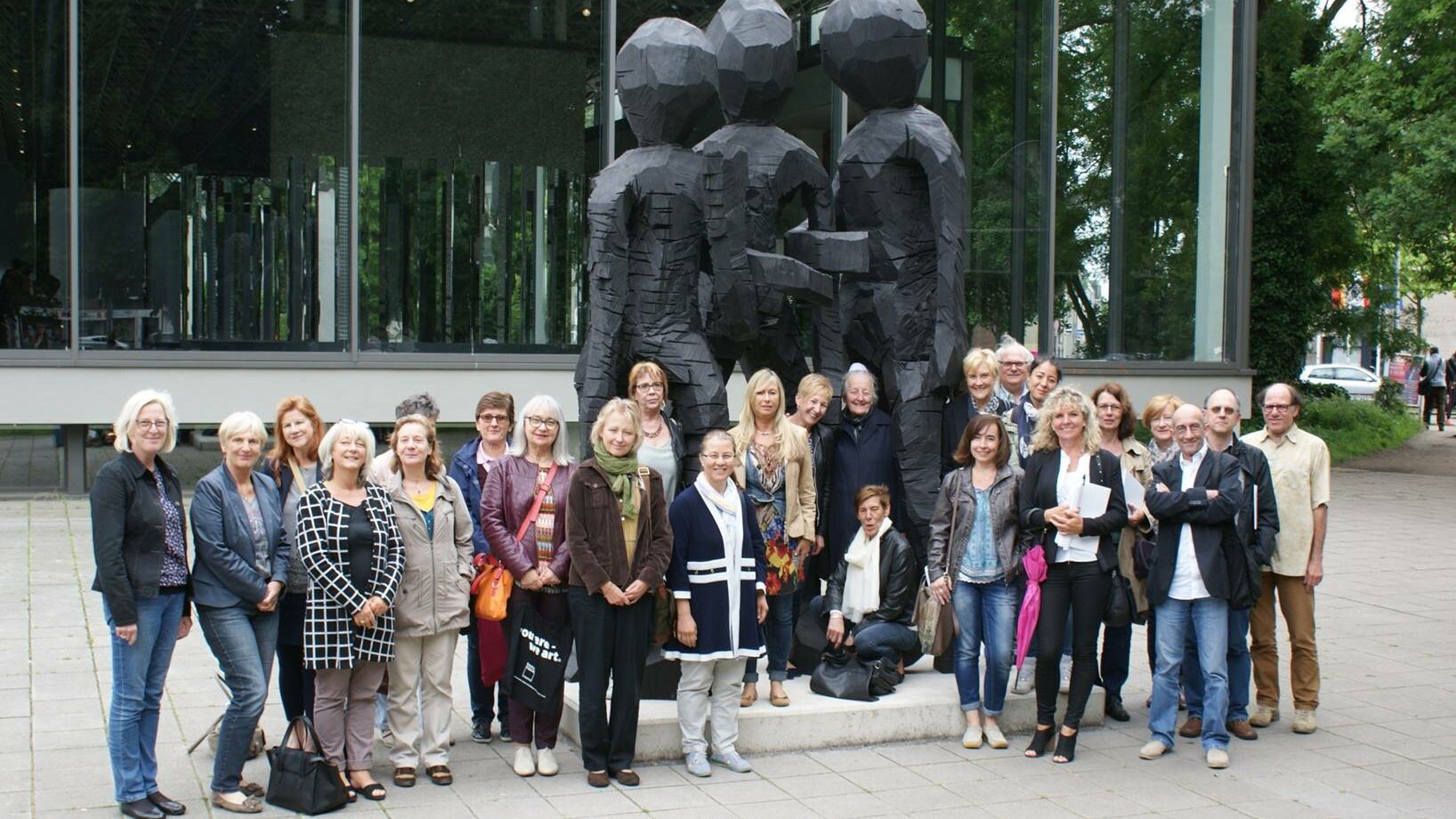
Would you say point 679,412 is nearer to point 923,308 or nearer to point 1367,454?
point 923,308

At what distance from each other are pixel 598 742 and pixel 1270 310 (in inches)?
747

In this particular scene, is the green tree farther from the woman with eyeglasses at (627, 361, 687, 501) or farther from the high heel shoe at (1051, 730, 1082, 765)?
the woman with eyeglasses at (627, 361, 687, 501)

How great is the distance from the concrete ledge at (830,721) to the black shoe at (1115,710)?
0.20m

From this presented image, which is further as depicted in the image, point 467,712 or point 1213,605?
point 467,712

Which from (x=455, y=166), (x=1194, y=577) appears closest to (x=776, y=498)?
(x=1194, y=577)

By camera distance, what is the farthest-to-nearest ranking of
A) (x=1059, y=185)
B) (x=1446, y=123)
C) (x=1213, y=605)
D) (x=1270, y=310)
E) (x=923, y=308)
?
(x=1270, y=310) → (x=1059, y=185) → (x=1446, y=123) → (x=923, y=308) → (x=1213, y=605)

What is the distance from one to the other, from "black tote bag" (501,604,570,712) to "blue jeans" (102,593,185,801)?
1337mm

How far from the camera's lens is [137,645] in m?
5.44

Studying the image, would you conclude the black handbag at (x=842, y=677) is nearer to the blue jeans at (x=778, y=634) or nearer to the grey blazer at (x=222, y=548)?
the blue jeans at (x=778, y=634)

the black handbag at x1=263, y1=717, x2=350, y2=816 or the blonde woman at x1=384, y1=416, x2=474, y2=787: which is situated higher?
the blonde woman at x1=384, y1=416, x2=474, y2=787

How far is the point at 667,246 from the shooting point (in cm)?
752

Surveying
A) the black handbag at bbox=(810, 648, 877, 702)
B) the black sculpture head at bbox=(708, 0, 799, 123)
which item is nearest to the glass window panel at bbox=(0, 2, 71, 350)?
the black sculpture head at bbox=(708, 0, 799, 123)

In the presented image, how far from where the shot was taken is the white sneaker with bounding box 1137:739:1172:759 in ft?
22.1

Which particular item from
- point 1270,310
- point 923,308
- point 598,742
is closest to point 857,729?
point 598,742
